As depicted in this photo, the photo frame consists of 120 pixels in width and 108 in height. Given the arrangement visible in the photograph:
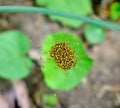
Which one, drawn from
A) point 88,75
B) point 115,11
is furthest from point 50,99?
point 115,11

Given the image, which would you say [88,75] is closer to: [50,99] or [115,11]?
[50,99]

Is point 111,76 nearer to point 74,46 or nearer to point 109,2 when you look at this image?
point 109,2

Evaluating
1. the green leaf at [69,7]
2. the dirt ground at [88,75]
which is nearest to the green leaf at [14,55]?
the dirt ground at [88,75]

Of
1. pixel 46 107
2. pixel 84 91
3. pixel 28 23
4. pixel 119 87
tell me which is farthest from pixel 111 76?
pixel 28 23

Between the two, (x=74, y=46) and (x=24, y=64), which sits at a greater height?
(x=74, y=46)

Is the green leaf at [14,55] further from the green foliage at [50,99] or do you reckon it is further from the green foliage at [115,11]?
the green foliage at [115,11]

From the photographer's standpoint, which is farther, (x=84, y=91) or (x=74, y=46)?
(x=84, y=91)
